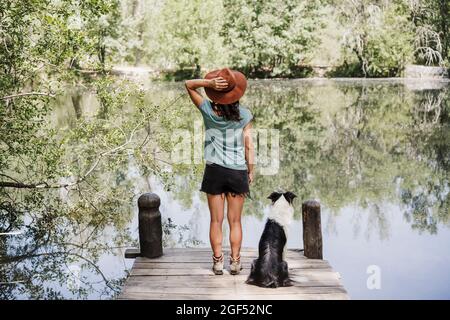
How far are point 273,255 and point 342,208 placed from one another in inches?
226

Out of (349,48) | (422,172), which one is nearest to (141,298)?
(422,172)

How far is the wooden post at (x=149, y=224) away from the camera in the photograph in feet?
17.9

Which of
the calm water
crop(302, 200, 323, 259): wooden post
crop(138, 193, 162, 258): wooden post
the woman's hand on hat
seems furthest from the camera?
the calm water

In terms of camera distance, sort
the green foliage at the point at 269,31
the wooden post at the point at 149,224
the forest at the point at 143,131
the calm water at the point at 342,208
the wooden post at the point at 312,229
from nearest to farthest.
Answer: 1. the wooden post at the point at 312,229
2. the wooden post at the point at 149,224
3. the calm water at the point at 342,208
4. the forest at the point at 143,131
5. the green foliage at the point at 269,31

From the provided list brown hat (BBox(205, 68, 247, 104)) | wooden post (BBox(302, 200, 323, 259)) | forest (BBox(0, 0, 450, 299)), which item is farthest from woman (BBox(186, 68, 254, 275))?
forest (BBox(0, 0, 450, 299))

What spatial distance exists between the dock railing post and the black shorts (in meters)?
1.00

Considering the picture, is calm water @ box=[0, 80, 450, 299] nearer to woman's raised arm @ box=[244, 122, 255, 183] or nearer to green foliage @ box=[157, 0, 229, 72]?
woman's raised arm @ box=[244, 122, 255, 183]

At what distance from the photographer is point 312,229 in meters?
5.36

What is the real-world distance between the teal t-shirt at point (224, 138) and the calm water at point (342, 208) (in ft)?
A: 8.43

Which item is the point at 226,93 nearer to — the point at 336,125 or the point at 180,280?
the point at 180,280

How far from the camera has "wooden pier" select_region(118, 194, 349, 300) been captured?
14.8ft

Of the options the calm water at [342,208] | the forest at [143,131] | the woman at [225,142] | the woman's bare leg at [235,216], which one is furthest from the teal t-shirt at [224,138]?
the forest at [143,131]

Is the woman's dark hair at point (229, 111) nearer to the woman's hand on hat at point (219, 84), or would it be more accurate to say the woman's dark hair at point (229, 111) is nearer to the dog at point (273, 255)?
the woman's hand on hat at point (219, 84)

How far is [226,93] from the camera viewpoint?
450cm
